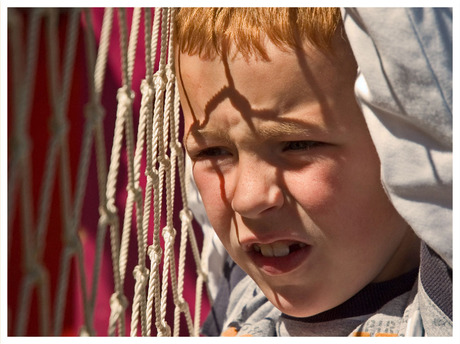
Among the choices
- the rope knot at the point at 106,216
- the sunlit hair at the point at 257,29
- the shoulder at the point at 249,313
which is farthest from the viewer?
the shoulder at the point at 249,313

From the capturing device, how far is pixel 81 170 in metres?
0.58

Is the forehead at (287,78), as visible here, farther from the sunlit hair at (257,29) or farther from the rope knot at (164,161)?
the rope knot at (164,161)

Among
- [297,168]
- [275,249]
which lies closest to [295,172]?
[297,168]

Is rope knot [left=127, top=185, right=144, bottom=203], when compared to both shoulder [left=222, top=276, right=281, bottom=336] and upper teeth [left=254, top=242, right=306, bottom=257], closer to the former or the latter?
upper teeth [left=254, top=242, right=306, bottom=257]

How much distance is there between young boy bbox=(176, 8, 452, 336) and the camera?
2.47 feet

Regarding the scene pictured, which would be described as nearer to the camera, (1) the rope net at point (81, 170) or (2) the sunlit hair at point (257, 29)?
(1) the rope net at point (81, 170)

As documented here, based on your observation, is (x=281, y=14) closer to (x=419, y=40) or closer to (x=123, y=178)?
(x=419, y=40)

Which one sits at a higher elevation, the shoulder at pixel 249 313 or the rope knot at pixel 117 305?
the rope knot at pixel 117 305

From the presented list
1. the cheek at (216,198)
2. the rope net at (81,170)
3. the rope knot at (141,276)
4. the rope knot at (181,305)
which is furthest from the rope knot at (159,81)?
the rope knot at (181,305)

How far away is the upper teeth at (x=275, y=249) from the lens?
0.82 meters

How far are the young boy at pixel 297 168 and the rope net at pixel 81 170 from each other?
76mm

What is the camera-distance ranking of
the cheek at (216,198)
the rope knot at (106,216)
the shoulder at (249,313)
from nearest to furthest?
the rope knot at (106,216) < the cheek at (216,198) < the shoulder at (249,313)

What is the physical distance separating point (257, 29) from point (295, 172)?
179 mm

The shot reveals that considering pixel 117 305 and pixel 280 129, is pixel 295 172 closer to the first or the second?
pixel 280 129
